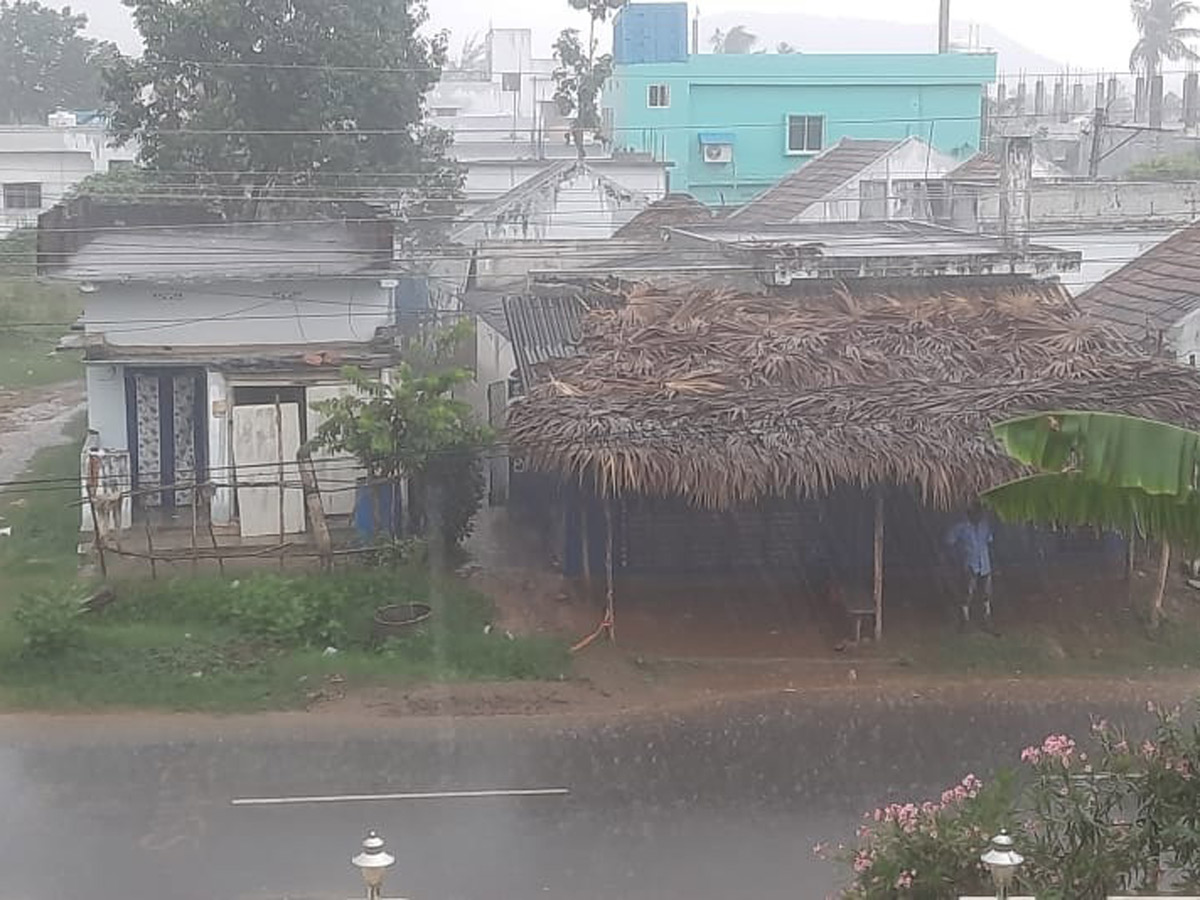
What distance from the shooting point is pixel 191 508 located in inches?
818

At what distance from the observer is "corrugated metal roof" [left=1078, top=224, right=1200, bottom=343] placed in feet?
68.4

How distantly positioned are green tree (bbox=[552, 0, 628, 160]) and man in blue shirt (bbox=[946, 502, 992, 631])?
3430 cm

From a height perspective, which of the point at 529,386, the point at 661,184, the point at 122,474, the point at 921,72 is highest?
the point at 921,72

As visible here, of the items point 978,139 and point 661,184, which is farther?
point 978,139

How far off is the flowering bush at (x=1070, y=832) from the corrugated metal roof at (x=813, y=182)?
82.8ft

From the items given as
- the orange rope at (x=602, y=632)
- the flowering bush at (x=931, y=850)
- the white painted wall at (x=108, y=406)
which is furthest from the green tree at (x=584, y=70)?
the flowering bush at (x=931, y=850)

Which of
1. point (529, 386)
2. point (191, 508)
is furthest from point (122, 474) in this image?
point (529, 386)

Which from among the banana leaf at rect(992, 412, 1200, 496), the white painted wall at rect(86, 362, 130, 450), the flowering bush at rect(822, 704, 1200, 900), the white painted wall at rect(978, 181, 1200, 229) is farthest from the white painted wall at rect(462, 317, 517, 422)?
the banana leaf at rect(992, 412, 1200, 496)

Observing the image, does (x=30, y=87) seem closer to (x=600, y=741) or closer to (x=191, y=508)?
(x=191, y=508)

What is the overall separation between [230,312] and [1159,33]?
62.7 m

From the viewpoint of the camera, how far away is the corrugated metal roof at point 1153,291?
2086cm

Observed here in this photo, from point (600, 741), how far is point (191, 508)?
8449 mm

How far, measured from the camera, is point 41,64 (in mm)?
61562

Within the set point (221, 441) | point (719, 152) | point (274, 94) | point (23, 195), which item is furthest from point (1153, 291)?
point (23, 195)
